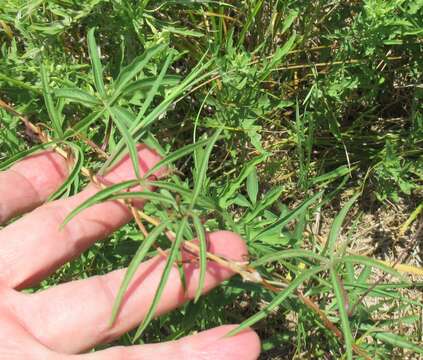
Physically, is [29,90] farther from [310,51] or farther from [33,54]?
[310,51]

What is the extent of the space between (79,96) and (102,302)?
26.8 inches

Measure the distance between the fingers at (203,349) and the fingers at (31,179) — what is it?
0.62 metres

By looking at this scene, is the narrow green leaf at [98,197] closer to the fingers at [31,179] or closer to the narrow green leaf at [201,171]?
the narrow green leaf at [201,171]

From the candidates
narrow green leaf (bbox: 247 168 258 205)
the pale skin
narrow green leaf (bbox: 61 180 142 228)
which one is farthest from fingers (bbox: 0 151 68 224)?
narrow green leaf (bbox: 247 168 258 205)

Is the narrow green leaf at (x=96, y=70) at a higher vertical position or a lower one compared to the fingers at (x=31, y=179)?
higher

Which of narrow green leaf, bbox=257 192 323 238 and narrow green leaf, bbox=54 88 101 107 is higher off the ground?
narrow green leaf, bbox=54 88 101 107

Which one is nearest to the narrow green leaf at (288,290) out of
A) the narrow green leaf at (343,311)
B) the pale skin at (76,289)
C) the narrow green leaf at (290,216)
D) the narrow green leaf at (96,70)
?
the narrow green leaf at (343,311)

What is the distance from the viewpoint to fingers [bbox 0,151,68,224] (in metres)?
2.08

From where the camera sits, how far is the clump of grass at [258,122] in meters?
1.95

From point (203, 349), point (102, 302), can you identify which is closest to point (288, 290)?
point (203, 349)

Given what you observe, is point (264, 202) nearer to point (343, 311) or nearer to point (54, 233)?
point (343, 311)

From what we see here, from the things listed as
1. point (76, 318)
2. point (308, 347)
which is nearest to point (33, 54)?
point (76, 318)

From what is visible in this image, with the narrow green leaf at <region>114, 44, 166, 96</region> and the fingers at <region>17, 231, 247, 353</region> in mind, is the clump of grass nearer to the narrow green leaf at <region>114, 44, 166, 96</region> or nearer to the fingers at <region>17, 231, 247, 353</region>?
the narrow green leaf at <region>114, 44, 166, 96</region>

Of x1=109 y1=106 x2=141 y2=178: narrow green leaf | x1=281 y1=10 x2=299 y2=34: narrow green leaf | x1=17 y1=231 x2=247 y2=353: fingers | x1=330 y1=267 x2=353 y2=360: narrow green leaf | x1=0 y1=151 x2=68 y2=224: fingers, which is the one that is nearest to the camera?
x1=330 y1=267 x2=353 y2=360: narrow green leaf
